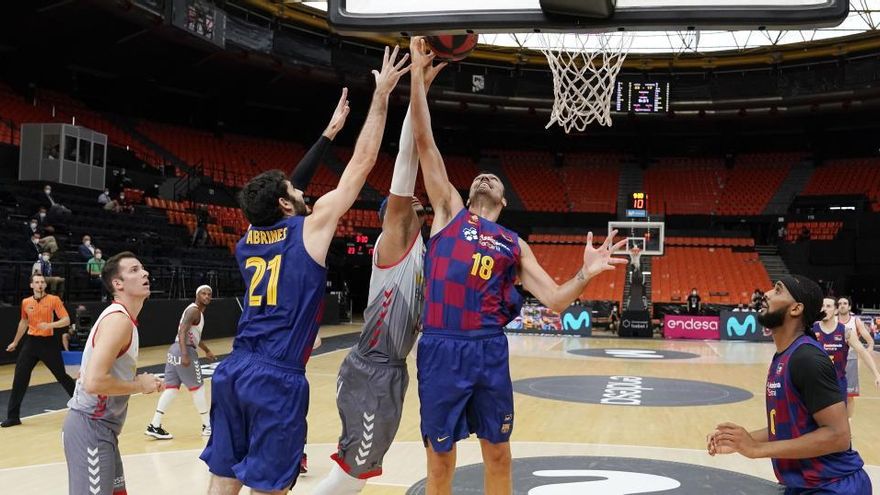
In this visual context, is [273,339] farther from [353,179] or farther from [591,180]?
[591,180]

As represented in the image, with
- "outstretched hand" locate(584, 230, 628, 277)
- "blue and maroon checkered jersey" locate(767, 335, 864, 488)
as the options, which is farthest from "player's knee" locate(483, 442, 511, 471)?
"blue and maroon checkered jersey" locate(767, 335, 864, 488)

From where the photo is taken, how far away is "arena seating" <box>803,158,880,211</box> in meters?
30.4

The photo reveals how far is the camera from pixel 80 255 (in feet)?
53.8

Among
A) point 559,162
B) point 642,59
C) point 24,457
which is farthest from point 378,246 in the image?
point 559,162

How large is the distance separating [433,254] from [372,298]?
1.43 feet

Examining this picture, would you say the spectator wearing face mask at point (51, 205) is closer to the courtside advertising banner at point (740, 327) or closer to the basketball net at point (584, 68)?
the basketball net at point (584, 68)

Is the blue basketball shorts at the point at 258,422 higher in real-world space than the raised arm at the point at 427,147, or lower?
lower

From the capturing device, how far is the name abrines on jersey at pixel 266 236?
3.50 m

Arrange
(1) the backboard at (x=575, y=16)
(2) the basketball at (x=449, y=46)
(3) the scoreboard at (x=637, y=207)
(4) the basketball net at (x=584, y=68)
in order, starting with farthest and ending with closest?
(3) the scoreboard at (x=637, y=207) → (4) the basketball net at (x=584, y=68) → (2) the basketball at (x=449, y=46) → (1) the backboard at (x=575, y=16)

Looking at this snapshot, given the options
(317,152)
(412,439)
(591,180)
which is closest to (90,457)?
(317,152)

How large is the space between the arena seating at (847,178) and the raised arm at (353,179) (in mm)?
30527

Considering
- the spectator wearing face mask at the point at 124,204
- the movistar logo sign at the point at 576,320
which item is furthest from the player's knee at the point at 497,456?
the spectator wearing face mask at the point at 124,204

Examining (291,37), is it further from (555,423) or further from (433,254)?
(433,254)

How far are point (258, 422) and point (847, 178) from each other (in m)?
33.6
